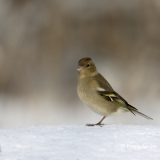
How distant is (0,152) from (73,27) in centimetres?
869

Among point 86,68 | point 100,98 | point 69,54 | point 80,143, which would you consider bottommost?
point 80,143

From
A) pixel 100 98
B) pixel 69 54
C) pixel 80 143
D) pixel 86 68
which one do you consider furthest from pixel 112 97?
pixel 69 54

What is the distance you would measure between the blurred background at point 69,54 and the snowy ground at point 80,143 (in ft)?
18.0

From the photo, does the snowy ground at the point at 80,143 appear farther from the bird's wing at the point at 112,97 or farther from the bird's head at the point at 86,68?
the bird's head at the point at 86,68

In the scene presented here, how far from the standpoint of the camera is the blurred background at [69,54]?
482 inches

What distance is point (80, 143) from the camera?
17.6 feet

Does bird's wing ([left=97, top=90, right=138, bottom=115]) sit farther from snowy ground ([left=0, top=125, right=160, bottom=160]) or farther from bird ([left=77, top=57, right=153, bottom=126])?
snowy ground ([left=0, top=125, right=160, bottom=160])

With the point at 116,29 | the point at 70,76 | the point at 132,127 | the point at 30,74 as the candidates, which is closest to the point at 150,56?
the point at 116,29

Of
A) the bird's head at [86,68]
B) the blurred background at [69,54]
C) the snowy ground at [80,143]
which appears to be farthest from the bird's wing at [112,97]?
the blurred background at [69,54]

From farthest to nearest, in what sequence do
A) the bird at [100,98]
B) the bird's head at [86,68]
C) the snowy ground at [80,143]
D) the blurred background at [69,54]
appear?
the blurred background at [69,54] → the bird's head at [86,68] → the bird at [100,98] → the snowy ground at [80,143]

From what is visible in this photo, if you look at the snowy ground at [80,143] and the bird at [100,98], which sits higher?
the bird at [100,98]

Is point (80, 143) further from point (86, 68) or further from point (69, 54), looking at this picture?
point (69, 54)

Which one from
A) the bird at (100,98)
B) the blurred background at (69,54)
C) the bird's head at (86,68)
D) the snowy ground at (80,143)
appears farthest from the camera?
the blurred background at (69,54)

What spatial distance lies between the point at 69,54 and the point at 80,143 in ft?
27.4
